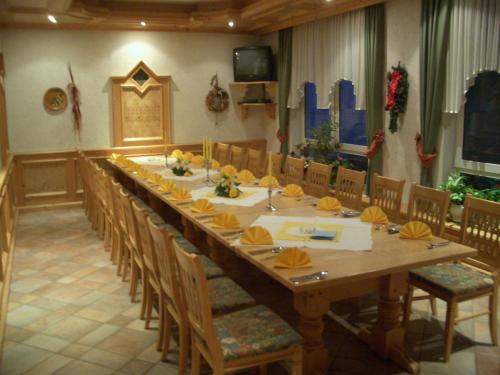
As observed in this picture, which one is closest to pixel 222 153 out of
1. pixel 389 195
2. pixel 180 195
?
pixel 180 195

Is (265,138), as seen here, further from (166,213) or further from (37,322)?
(37,322)

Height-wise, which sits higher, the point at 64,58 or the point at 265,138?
the point at 64,58

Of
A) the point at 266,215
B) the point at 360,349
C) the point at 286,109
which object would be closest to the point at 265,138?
the point at 286,109

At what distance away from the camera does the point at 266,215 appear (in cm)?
357

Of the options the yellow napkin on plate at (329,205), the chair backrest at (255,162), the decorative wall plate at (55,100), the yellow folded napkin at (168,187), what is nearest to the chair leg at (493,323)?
the yellow napkin on plate at (329,205)

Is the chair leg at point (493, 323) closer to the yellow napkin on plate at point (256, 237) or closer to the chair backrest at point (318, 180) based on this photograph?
the yellow napkin on plate at point (256, 237)

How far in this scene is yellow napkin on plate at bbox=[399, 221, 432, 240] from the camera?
2.92 metres

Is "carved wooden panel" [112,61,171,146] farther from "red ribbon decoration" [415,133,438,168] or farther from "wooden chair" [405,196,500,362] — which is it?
"wooden chair" [405,196,500,362]

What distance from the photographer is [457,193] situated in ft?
15.4

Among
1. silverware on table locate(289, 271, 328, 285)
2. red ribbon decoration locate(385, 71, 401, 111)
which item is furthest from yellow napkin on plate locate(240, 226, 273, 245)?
red ribbon decoration locate(385, 71, 401, 111)

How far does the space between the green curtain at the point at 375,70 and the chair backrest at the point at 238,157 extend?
164 centimetres

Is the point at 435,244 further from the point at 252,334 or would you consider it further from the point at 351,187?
the point at 351,187

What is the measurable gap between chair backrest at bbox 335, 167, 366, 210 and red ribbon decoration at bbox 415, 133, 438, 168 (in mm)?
984

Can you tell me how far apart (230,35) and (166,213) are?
12.0ft
